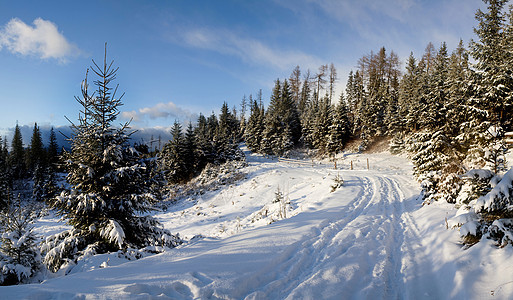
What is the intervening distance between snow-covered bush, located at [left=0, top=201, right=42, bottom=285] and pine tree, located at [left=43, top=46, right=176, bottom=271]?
64cm

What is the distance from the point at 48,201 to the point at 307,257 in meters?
8.12

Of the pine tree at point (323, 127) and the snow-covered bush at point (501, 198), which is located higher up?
the pine tree at point (323, 127)

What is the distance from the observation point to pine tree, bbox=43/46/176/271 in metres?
6.88

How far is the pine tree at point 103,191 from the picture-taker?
688 cm

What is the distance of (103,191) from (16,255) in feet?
8.00

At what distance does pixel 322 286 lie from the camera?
4.15 m

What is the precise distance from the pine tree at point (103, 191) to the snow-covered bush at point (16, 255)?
636 millimetres

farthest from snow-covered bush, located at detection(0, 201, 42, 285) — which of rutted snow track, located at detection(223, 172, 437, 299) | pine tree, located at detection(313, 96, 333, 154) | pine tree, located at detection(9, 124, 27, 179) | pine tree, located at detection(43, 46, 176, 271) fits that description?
pine tree, located at detection(9, 124, 27, 179)

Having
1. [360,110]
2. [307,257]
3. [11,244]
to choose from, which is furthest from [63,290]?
[360,110]

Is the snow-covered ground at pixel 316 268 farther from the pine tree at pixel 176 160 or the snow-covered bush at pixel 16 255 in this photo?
the pine tree at pixel 176 160

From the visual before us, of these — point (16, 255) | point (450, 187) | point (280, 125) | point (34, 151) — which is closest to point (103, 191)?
point (16, 255)

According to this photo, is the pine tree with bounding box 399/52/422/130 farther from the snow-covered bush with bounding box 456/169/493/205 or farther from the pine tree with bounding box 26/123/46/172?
the pine tree with bounding box 26/123/46/172

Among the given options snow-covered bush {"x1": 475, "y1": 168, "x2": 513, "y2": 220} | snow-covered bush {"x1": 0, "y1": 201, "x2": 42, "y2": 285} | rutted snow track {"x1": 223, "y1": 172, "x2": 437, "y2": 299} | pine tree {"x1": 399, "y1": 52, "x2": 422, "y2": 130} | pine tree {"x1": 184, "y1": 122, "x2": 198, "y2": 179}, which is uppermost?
pine tree {"x1": 399, "y1": 52, "x2": 422, "y2": 130}

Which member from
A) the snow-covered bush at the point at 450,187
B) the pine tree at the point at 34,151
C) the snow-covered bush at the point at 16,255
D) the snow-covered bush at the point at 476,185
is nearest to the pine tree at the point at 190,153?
the snow-covered bush at the point at 16,255
